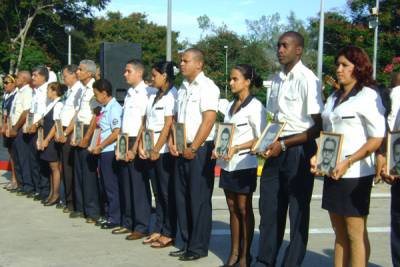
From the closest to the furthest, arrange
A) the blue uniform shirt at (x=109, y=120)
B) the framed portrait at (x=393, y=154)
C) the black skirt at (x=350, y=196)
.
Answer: the framed portrait at (x=393, y=154) < the black skirt at (x=350, y=196) < the blue uniform shirt at (x=109, y=120)

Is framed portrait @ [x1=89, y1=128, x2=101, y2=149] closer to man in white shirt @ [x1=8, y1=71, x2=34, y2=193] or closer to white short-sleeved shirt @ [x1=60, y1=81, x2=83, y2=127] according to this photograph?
white short-sleeved shirt @ [x1=60, y1=81, x2=83, y2=127]

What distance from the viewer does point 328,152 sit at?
4.63 m

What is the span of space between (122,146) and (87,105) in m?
1.50

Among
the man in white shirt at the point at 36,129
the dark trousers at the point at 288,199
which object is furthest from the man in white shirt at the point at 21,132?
the dark trousers at the point at 288,199

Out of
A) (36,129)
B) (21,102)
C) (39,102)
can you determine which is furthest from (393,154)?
(21,102)

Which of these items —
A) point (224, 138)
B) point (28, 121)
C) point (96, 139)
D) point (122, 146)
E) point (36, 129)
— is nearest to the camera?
point (224, 138)

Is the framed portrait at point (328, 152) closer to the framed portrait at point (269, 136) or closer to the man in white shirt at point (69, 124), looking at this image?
the framed portrait at point (269, 136)

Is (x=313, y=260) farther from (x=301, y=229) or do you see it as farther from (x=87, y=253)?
(x=87, y=253)

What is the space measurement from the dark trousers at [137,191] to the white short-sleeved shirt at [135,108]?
1.26 feet

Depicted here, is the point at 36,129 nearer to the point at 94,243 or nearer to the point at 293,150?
the point at 94,243

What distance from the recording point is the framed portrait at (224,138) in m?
5.84

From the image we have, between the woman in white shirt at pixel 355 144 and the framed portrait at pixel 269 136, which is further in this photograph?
the framed portrait at pixel 269 136

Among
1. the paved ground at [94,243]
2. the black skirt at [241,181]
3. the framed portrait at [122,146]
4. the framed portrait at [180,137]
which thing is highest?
the framed portrait at [180,137]

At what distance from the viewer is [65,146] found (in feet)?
30.5
